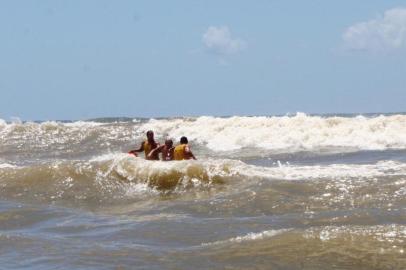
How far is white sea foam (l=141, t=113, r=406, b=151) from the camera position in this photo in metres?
22.9

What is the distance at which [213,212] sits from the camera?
31.9 ft

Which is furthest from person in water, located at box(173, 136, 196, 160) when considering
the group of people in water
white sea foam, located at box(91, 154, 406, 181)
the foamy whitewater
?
the foamy whitewater

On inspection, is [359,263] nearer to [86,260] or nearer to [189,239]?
[189,239]

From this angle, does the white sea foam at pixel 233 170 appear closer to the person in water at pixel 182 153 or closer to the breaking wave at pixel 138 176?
the breaking wave at pixel 138 176

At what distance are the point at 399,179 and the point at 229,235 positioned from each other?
522 centimetres

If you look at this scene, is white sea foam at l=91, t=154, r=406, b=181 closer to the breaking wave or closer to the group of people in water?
the breaking wave

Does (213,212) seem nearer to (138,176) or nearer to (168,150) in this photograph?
(138,176)

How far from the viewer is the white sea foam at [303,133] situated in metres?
22.9

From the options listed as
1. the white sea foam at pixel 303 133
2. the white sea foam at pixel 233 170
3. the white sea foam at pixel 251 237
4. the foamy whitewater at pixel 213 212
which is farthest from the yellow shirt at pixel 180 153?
the white sea foam at pixel 303 133

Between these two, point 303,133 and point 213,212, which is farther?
point 303,133

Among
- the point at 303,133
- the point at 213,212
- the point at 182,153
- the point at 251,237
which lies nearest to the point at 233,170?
the point at 182,153

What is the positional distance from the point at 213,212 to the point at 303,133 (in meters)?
16.1

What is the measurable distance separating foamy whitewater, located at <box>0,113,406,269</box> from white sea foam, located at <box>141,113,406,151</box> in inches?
50.6

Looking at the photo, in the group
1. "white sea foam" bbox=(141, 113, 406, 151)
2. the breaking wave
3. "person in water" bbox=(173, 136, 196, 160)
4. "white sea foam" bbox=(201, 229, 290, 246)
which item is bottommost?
"white sea foam" bbox=(201, 229, 290, 246)
